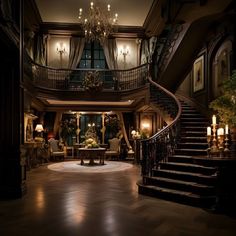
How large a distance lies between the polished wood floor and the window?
838 centimetres

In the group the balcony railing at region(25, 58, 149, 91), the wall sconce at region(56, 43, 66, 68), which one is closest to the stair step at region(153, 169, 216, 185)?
the balcony railing at region(25, 58, 149, 91)

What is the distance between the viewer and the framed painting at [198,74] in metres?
9.23

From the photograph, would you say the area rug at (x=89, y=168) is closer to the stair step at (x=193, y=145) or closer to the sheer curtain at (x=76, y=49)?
the stair step at (x=193, y=145)

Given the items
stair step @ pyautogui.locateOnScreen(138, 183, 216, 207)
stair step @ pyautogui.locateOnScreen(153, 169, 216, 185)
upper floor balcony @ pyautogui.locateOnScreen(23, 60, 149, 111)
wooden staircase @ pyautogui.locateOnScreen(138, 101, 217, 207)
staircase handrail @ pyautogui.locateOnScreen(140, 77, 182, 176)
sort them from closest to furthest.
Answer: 1. stair step @ pyautogui.locateOnScreen(138, 183, 216, 207)
2. wooden staircase @ pyautogui.locateOnScreen(138, 101, 217, 207)
3. stair step @ pyautogui.locateOnScreen(153, 169, 216, 185)
4. staircase handrail @ pyautogui.locateOnScreen(140, 77, 182, 176)
5. upper floor balcony @ pyautogui.locateOnScreen(23, 60, 149, 111)

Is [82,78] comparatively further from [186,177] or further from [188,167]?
[186,177]

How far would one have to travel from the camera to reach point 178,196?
17.1ft

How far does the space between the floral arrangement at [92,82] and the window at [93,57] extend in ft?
6.91

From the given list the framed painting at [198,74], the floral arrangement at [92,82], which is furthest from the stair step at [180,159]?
the floral arrangement at [92,82]

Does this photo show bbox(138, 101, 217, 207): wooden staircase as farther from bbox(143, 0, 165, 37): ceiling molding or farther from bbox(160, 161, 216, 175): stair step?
bbox(143, 0, 165, 37): ceiling molding

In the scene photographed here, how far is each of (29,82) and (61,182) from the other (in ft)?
13.1

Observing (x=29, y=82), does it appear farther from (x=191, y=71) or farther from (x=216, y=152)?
(x=216, y=152)

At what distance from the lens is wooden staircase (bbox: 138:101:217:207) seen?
5059 millimetres

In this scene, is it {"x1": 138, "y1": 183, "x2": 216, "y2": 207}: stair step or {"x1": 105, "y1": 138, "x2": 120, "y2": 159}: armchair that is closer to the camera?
{"x1": 138, "y1": 183, "x2": 216, "y2": 207}: stair step

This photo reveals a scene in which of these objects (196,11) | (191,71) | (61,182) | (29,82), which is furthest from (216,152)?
(29,82)
